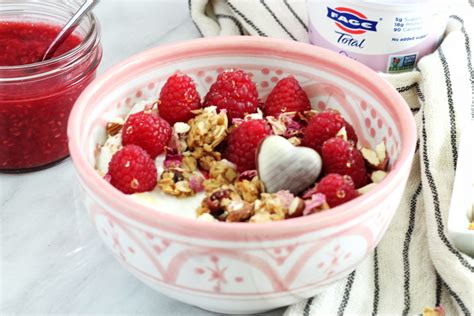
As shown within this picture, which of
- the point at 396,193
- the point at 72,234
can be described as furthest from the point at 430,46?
the point at 72,234

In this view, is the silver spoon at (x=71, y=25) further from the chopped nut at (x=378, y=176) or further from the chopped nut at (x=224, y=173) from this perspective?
the chopped nut at (x=378, y=176)

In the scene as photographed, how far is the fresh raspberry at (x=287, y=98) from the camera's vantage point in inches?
32.5

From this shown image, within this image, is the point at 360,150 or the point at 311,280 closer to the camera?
the point at 311,280

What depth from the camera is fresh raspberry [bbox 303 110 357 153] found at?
776 millimetres

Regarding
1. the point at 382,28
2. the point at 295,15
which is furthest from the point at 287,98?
the point at 295,15

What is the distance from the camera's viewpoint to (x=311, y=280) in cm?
69

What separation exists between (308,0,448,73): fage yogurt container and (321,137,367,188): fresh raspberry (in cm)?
29

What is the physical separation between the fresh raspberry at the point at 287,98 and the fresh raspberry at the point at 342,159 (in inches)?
3.5

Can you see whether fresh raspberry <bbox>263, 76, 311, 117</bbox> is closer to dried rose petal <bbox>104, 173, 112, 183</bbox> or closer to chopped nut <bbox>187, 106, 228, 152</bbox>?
chopped nut <bbox>187, 106, 228, 152</bbox>

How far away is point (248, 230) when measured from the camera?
2.06 feet

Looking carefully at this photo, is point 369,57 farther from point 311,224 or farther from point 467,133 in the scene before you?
point 311,224

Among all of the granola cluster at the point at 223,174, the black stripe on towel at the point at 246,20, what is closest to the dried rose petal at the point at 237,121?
the granola cluster at the point at 223,174

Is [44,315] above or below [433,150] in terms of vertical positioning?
below

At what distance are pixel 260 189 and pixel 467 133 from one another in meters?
0.28
